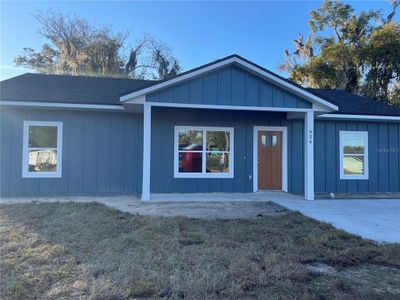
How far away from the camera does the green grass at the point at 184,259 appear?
3.57 metres

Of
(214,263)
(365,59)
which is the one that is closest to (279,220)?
(214,263)

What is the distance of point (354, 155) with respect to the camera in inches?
468

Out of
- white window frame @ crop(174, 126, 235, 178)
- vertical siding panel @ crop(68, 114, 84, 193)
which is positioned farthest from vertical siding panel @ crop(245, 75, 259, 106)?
vertical siding panel @ crop(68, 114, 84, 193)

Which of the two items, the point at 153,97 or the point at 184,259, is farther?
the point at 153,97

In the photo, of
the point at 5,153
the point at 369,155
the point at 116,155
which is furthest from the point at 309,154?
the point at 5,153

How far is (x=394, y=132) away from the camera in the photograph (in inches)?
482

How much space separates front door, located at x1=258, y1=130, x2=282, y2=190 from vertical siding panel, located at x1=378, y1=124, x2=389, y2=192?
3.64m

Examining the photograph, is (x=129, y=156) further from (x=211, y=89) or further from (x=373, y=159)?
(x=373, y=159)

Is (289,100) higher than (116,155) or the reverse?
higher

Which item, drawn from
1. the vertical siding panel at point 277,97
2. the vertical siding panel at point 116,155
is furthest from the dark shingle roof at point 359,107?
the vertical siding panel at point 116,155

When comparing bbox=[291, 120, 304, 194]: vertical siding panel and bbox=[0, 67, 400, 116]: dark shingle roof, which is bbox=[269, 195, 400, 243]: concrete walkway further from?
bbox=[0, 67, 400, 116]: dark shingle roof

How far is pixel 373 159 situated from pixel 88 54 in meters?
21.2

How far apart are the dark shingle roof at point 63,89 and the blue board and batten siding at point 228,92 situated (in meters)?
0.89

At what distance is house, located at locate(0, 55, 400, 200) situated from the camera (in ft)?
31.1
